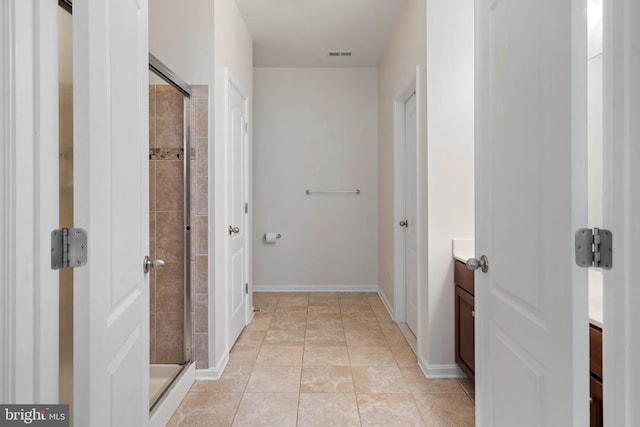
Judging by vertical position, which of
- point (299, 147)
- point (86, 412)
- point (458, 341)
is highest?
point (299, 147)

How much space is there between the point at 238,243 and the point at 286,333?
2.91 ft

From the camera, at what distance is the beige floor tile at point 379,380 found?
2.41m

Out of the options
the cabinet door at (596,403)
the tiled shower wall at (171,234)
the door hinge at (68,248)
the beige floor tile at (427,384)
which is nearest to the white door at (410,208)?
the beige floor tile at (427,384)

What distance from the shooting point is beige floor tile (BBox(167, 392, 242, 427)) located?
6.73ft

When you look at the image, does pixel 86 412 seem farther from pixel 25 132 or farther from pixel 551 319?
pixel 551 319

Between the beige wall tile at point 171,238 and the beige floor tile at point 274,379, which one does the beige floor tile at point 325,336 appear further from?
the beige wall tile at point 171,238

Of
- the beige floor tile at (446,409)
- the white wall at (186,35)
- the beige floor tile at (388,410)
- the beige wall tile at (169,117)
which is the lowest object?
the beige floor tile at (446,409)

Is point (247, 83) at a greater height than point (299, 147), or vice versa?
point (247, 83)

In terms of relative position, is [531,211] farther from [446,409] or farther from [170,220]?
[170,220]

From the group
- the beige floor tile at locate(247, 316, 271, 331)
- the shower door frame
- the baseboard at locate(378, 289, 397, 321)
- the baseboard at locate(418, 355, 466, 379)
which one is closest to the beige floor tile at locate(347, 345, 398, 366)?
the baseboard at locate(418, 355, 466, 379)

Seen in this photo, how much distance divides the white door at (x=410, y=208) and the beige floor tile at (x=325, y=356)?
2.32 feet

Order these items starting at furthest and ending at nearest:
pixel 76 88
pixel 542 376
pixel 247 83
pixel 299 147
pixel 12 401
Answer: pixel 299 147 → pixel 247 83 → pixel 542 376 → pixel 76 88 → pixel 12 401

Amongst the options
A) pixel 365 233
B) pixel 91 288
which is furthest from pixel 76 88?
pixel 365 233

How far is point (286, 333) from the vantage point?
344cm
